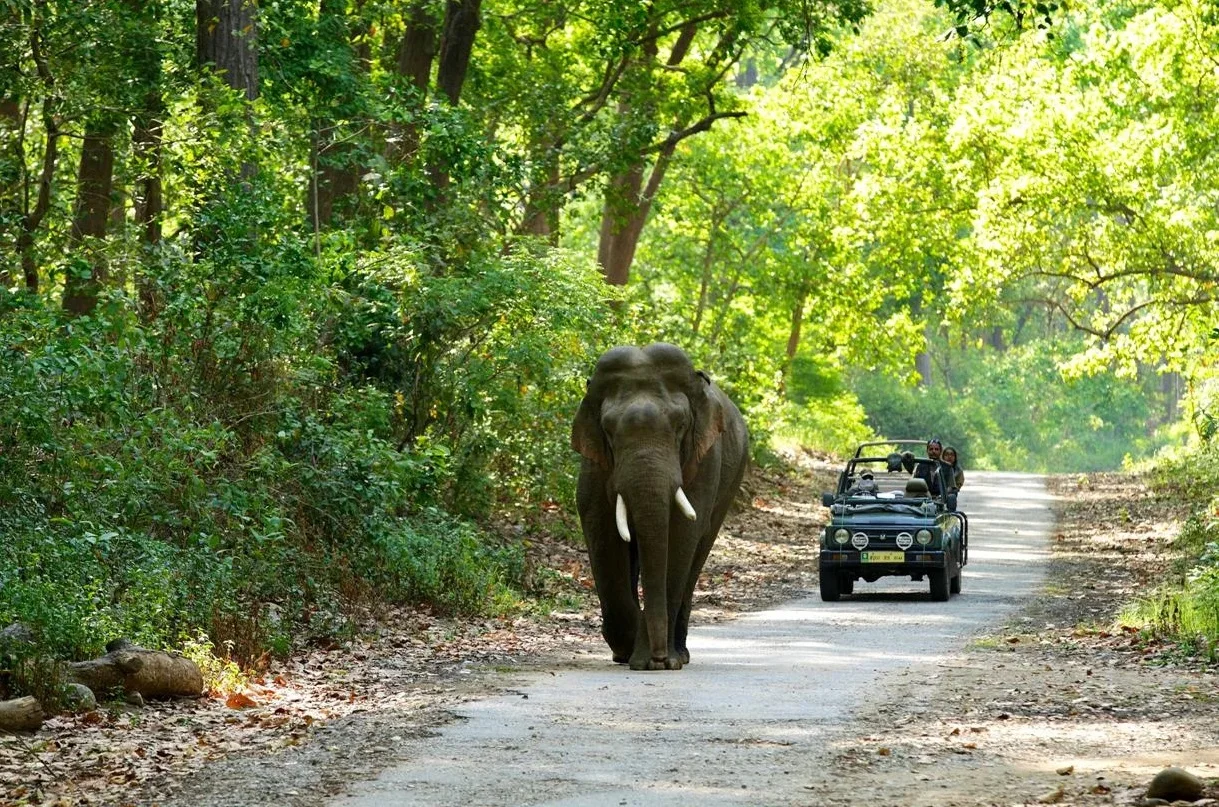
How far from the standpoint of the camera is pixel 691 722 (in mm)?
10852

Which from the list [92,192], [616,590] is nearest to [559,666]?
[616,590]

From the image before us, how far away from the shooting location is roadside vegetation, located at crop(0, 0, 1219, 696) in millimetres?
14070

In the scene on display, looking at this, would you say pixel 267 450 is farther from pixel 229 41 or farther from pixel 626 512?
pixel 229 41

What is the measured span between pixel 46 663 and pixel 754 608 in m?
10.4

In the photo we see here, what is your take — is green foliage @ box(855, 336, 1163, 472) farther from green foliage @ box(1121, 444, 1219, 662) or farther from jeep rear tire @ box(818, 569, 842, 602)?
jeep rear tire @ box(818, 569, 842, 602)

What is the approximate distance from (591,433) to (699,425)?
84 centimetres

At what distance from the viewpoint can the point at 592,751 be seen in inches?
386

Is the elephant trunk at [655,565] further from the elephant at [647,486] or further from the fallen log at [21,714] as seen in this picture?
the fallen log at [21,714]

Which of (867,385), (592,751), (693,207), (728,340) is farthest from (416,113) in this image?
(867,385)

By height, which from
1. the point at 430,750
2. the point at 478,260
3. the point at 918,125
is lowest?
the point at 430,750

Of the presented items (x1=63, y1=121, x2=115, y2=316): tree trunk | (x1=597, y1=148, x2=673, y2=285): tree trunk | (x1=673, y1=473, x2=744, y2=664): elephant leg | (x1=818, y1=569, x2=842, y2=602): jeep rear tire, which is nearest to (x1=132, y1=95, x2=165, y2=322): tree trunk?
(x1=63, y1=121, x2=115, y2=316): tree trunk

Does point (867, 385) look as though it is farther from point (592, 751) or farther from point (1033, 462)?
point (592, 751)

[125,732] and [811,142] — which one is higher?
[811,142]

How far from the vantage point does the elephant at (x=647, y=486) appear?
554 inches
